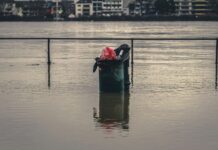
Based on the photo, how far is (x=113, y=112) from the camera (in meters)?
13.6

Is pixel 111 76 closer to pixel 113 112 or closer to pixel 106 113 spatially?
pixel 113 112

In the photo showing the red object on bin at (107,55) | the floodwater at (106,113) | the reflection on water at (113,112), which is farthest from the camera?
the red object on bin at (107,55)

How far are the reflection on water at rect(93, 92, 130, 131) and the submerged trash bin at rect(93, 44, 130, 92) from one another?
209 mm

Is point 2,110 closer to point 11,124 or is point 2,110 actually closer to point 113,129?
point 11,124

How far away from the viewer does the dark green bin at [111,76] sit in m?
15.8

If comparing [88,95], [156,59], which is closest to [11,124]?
[88,95]

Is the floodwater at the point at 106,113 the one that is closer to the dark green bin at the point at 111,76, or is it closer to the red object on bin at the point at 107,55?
the dark green bin at the point at 111,76

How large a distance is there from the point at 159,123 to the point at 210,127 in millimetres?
886

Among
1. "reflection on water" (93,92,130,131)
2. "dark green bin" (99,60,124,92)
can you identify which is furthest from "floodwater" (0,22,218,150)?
"dark green bin" (99,60,124,92)

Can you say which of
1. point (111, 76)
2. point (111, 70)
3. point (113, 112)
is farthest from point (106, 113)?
point (111, 76)

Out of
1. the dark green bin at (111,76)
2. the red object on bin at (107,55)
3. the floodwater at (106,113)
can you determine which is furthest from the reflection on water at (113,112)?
the red object on bin at (107,55)

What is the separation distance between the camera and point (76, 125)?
39.3 ft

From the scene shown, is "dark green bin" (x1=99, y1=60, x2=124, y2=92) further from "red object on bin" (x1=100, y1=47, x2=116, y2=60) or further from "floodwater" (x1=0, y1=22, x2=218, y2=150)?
"floodwater" (x1=0, y1=22, x2=218, y2=150)

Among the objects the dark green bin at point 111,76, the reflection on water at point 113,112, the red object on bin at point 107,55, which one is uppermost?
the red object on bin at point 107,55
